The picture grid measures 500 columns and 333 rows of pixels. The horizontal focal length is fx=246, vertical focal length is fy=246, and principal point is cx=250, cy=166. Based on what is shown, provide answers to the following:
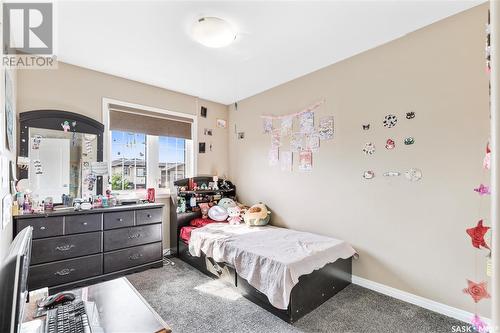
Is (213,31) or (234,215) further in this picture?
(234,215)

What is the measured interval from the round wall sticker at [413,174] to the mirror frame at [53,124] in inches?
140

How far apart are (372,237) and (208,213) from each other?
7.61ft

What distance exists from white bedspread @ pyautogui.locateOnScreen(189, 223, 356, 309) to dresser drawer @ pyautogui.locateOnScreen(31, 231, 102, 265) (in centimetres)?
110

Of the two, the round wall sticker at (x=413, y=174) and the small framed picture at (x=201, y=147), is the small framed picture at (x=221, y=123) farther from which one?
the round wall sticker at (x=413, y=174)

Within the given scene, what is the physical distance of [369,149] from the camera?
270cm

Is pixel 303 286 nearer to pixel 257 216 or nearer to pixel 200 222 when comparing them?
pixel 257 216

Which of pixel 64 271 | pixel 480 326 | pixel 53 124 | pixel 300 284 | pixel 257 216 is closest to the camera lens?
pixel 480 326

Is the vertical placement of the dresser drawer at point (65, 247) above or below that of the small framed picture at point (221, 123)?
below

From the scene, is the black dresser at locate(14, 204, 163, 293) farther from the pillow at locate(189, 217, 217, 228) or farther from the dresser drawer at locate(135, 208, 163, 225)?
the pillow at locate(189, 217, 217, 228)

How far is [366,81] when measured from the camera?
275 cm

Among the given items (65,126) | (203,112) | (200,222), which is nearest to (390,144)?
(200,222)

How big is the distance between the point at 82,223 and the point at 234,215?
1940 millimetres

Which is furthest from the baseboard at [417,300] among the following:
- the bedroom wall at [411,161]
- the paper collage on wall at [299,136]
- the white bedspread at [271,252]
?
the paper collage on wall at [299,136]

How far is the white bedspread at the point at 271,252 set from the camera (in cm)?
211
